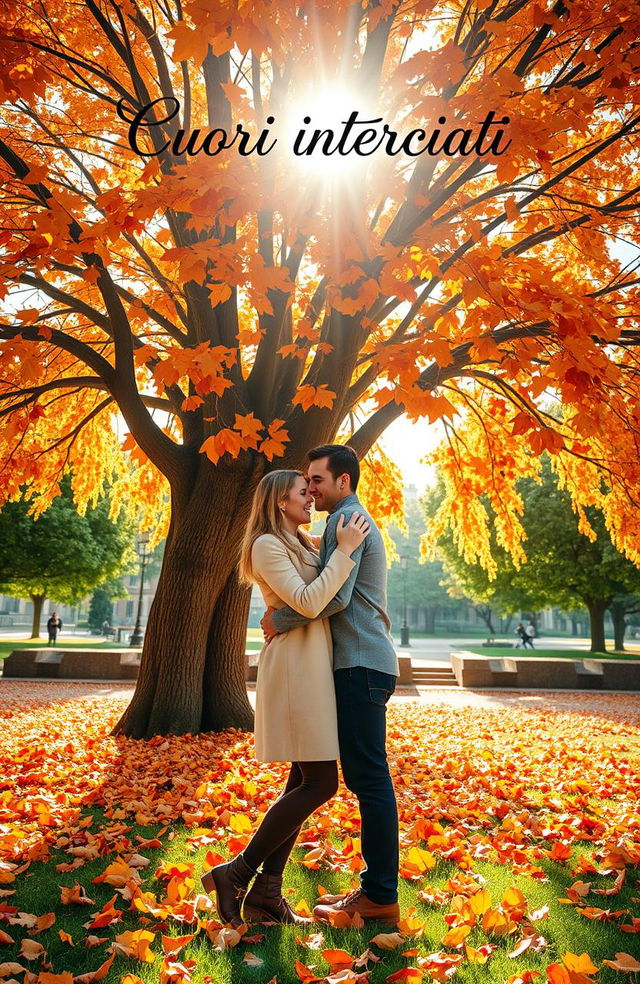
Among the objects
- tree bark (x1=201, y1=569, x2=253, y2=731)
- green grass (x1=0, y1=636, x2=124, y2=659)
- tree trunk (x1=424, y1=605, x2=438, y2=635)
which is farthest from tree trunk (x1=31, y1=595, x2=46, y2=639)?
tree trunk (x1=424, y1=605, x2=438, y2=635)

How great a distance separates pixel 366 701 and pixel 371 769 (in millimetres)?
285

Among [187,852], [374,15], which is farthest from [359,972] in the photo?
[374,15]

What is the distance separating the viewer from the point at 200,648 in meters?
6.97

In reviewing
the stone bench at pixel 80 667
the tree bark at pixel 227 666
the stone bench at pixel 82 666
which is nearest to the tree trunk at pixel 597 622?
the stone bench at pixel 82 666

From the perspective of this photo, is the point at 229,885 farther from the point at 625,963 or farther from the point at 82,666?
the point at 82,666

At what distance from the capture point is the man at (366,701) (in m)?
2.72

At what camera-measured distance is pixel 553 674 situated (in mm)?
16203

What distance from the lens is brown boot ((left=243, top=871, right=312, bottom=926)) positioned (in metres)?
2.76

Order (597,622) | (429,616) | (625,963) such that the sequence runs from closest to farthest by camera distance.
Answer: (625,963) < (597,622) < (429,616)

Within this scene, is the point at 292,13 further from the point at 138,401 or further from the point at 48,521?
the point at 48,521

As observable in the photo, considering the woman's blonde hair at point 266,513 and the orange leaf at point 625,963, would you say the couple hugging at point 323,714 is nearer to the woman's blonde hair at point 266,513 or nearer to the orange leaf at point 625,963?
the woman's blonde hair at point 266,513

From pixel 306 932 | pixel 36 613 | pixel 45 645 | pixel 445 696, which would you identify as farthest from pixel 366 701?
pixel 36 613

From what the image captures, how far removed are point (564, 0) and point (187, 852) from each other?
6130 mm

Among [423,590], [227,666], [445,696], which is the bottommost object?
[445,696]
